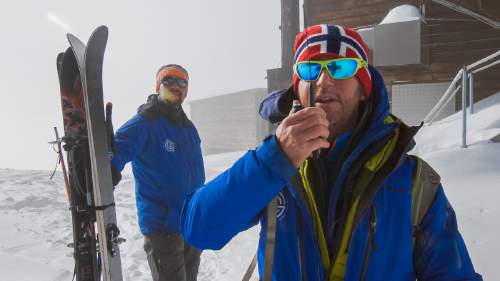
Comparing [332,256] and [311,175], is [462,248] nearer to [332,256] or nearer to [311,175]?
[332,256]

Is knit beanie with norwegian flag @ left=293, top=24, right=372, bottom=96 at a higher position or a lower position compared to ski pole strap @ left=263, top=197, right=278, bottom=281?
higher

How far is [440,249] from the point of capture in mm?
1263

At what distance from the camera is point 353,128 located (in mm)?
1464

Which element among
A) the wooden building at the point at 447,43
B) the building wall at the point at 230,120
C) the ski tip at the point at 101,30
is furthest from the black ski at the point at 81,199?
the building wall at the point at 230,120

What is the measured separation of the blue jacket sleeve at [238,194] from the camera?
3.60ft

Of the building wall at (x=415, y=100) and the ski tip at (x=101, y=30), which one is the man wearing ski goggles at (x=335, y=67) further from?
the building wall at (x=415, y=100)

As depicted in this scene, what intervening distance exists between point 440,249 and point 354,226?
321 mm

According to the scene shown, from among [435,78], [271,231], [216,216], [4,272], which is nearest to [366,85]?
[271,231]

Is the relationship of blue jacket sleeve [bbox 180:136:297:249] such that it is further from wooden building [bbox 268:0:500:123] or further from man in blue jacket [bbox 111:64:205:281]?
wooden building [bbox 268:0:500:123]

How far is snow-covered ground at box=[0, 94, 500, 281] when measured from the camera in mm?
3715

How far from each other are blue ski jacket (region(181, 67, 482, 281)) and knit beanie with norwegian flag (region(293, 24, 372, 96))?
0.26m

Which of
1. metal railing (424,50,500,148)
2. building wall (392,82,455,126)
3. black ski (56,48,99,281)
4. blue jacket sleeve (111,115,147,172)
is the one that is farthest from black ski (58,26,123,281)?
building wall (392,82,455,126)

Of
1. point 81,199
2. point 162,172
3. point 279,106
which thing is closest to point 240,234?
point 162,172

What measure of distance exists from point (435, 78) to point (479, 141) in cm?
567
